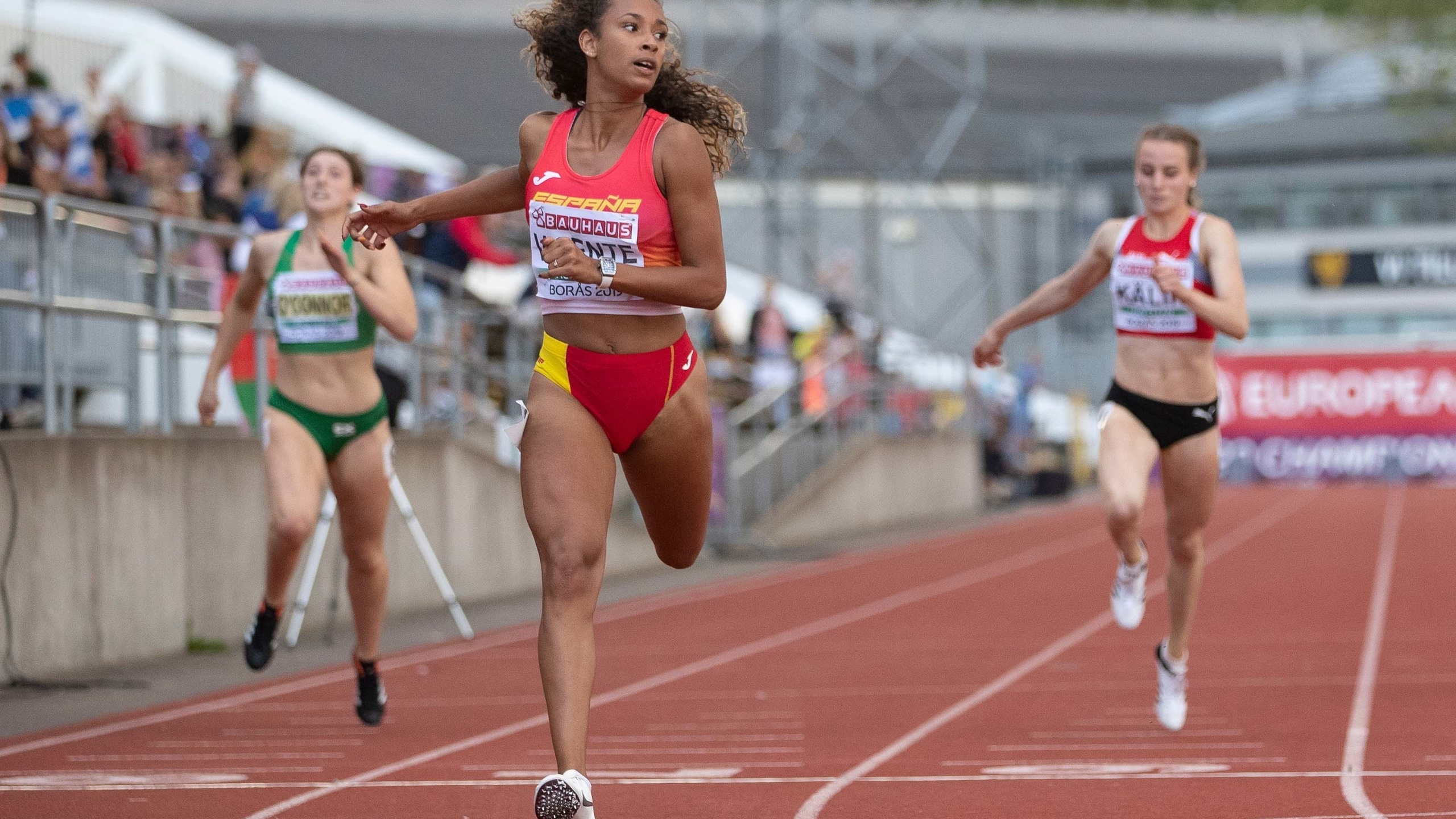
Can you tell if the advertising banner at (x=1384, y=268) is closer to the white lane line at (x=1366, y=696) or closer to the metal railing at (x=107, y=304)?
the white lane line at (x=1366, y=696)

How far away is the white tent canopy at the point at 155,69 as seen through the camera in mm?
24922

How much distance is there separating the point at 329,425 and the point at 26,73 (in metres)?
7.34

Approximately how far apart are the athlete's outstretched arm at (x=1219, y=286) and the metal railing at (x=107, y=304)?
17.7ft

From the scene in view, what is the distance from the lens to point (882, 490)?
992 inches

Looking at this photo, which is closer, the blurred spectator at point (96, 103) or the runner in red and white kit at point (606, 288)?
the runner in red and white kit at point (606, 288)

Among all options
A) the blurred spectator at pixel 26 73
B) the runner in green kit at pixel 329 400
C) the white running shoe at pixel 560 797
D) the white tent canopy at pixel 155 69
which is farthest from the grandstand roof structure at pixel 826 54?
the white running shoe at pixel 560 797

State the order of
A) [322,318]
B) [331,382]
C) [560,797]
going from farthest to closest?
[322,318] < [331,382] < [560,797]

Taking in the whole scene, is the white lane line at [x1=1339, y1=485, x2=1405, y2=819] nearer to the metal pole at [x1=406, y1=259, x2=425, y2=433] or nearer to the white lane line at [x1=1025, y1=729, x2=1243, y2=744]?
the white lane line at [x1=1025, y1=729, x2=1243, y2=744]

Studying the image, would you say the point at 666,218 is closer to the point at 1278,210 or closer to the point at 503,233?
the point at 503,233

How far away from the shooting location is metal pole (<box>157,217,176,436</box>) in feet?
37.4

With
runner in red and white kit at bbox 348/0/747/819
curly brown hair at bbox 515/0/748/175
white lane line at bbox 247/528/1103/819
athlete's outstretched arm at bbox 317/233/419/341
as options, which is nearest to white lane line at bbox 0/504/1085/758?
white lane line at bbox 247/528/1103/819

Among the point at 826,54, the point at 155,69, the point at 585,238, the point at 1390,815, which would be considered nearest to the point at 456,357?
the point at 585,238

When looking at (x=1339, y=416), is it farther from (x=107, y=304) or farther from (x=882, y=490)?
(x=107, y=304)

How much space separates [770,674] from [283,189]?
165 inches
